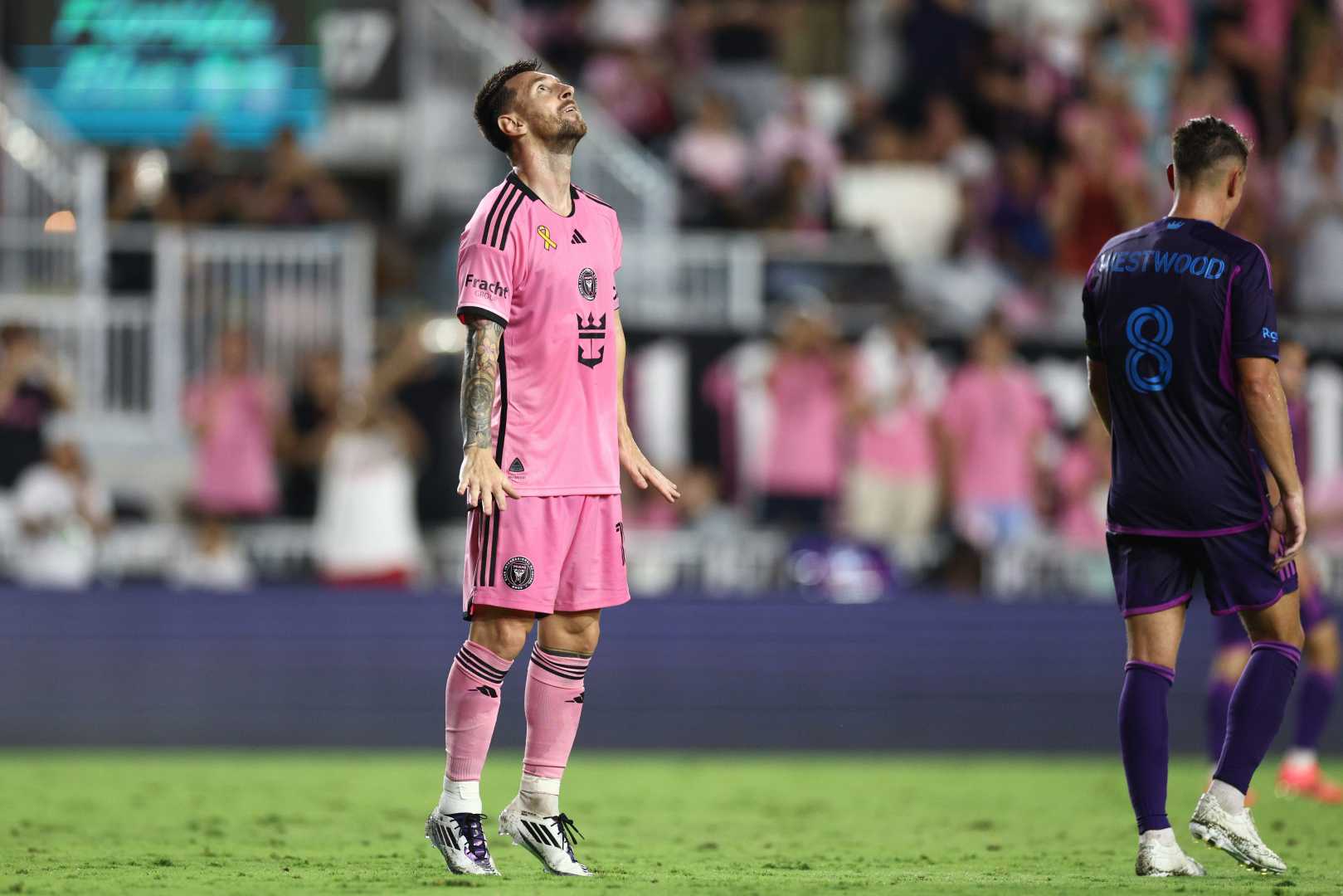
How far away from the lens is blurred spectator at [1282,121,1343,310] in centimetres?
1609

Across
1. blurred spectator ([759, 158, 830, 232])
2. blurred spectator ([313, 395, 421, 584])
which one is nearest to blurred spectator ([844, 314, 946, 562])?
blurred spectator ([313, 395, 421, 584])

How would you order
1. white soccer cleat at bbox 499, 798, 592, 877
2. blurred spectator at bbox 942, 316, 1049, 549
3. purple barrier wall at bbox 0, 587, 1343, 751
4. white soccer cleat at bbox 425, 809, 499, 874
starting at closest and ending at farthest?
1. white soccer cleat at bbox 425, 809, 499, 874
2. white soccer cleat at bbox 499, 798, 592, 877
3. purple barrier wall at bbox 0, 587, 1343, 751
4. blurred spectator at bbox 942, 316, 1049, 549

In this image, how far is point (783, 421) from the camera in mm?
13898

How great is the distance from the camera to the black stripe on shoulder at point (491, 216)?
6375 mm

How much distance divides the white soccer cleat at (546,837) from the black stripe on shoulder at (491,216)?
170 cm

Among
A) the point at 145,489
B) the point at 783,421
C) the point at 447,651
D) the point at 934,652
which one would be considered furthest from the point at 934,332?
the point at 145,489

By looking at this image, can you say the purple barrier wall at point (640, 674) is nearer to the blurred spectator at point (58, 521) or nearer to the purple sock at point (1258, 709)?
the blurred spectator at point (58, 521)

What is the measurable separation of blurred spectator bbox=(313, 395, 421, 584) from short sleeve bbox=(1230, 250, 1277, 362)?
24.2 ft

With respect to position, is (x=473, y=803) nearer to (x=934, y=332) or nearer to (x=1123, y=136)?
(x=934, y=332)

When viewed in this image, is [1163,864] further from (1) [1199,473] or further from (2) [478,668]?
(2) [478,668]

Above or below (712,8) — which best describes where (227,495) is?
below

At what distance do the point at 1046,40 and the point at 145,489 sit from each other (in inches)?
341

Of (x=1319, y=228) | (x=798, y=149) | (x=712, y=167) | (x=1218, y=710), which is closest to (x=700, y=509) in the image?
(x=712, y=167)

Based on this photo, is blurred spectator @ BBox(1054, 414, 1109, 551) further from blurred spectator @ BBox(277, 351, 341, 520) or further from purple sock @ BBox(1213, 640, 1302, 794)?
purple sock @ BBox(1213, 640, 1302, 794)
